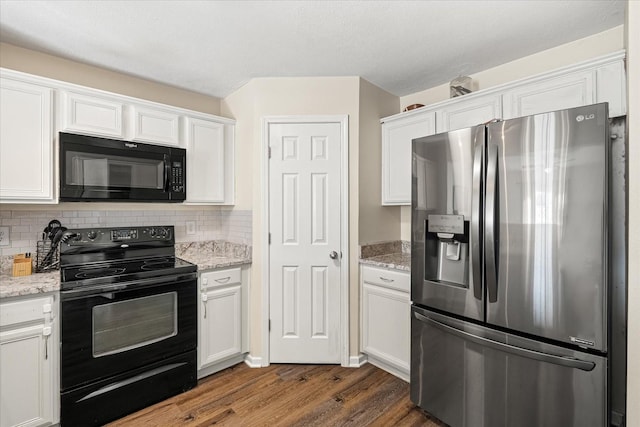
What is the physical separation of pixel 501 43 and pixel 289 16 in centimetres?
143

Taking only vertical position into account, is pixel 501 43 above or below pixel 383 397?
above

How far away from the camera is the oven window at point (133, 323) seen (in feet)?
6.33

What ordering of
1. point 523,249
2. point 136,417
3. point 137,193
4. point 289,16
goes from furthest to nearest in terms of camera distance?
point 137,193, point 136,417, point 289,16, point 523,249

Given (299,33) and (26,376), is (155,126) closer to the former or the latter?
(299,33)

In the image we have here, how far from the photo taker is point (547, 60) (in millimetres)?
2191

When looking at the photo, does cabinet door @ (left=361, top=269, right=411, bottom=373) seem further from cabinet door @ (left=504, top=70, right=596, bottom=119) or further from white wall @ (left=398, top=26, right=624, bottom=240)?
white wall @ (left=398, top=26, right=624, bottom=240)

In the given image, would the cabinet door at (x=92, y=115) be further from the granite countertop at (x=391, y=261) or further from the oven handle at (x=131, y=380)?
the granite countertop at (x=391, y=261)

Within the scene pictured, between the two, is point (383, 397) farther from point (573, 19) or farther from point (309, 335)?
point (573, 19)

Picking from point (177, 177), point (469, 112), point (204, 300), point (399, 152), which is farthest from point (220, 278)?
point (469, 112)

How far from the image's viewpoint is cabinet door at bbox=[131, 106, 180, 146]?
7.80 ft

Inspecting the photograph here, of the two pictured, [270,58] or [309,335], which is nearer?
[270,58]

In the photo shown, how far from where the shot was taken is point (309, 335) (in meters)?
2.64

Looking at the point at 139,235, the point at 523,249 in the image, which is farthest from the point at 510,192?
the point at 139,235

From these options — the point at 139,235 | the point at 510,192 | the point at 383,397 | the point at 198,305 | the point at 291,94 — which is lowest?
the point at 383,397
